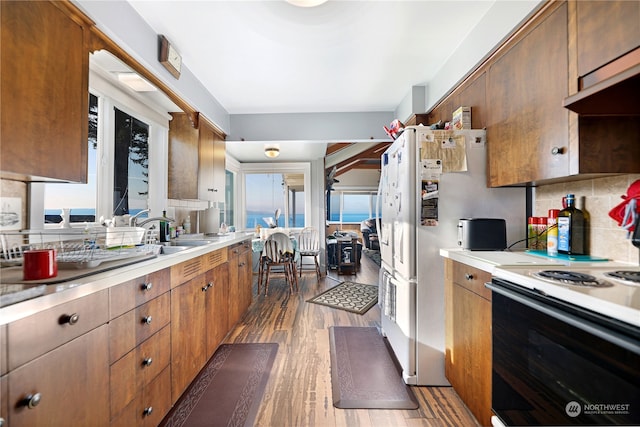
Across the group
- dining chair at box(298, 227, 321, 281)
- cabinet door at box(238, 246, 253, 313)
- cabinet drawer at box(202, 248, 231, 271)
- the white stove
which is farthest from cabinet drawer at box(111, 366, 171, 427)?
dining chair at box(298, 227, 321, 281)

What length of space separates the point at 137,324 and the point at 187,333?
56cm

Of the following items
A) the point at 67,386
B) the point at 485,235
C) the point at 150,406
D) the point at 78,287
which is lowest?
the point at 150,406

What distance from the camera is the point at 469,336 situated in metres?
1.52

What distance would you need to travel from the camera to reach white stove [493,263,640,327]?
73cm

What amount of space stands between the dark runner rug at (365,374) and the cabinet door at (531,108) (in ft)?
4.98

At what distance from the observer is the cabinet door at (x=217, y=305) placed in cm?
210

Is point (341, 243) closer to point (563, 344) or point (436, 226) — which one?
point (436, 226)

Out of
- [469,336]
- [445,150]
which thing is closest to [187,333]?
[469,336]

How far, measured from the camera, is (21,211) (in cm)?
134

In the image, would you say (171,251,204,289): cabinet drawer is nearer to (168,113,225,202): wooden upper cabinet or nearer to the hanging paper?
(168,113,225,202): wooden upper cabinet

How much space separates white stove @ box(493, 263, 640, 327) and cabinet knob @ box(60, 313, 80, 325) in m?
1.61

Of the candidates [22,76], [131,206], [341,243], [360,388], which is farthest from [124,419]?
[341,243]

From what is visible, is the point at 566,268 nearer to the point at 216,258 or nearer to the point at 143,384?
the point at 143,384

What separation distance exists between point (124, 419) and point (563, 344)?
1681mm
